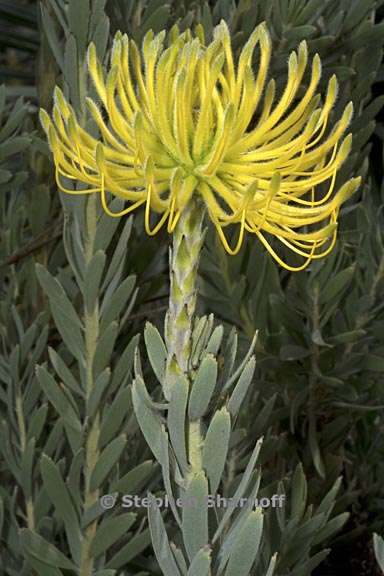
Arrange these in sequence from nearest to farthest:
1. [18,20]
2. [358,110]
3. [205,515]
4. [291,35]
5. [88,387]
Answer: [205,515]
[88,387]
[291,35]
[358,110]
[18,20]

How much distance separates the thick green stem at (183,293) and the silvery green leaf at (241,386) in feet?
0.08

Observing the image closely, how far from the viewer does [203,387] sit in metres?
0.46

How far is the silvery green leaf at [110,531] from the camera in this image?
0.70 m

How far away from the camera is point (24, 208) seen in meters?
0.99

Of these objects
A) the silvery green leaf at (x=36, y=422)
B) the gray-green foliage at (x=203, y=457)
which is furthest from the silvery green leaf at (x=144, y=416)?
the silvery green leaf at (x=36, y=422)

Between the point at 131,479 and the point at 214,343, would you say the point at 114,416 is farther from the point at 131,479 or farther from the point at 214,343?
the point at 214,343

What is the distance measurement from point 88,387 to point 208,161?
297 mm

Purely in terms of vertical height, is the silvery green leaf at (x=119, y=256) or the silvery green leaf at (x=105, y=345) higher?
the silvery green leaf at (x=119, y=256)

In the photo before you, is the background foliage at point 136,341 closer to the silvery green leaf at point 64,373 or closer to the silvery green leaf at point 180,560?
the silvery green leaf at point 64,373

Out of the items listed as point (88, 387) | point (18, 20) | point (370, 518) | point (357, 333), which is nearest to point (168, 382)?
point (88, 387)

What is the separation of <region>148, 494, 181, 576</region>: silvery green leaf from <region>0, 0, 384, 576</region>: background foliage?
19 centimetres

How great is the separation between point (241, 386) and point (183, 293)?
5 centimetres

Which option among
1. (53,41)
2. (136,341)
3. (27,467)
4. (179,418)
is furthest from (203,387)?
(53,41)

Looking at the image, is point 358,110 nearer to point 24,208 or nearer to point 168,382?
point 24,208
